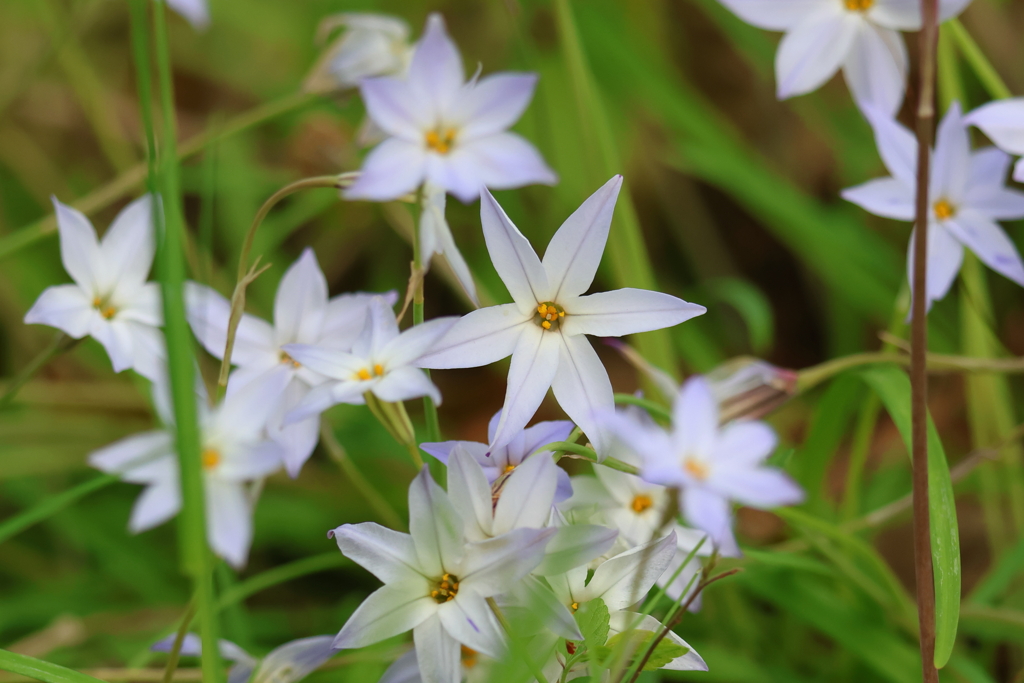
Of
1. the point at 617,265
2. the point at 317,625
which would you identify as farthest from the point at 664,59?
the point at 317,625

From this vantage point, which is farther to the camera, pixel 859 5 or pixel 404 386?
pixel 859 5

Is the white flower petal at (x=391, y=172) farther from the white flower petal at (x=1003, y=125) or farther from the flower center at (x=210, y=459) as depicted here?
the white flower petal at (x=1003, y=125)

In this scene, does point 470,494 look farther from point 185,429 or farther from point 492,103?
point 492,103

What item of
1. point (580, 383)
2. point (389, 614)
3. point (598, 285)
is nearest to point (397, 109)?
point (580, 383)

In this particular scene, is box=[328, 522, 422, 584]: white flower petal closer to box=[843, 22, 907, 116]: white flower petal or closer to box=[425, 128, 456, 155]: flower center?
box=[425, 128, 456, 155]: flower center

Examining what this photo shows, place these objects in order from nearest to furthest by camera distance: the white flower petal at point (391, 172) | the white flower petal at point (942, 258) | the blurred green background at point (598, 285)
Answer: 1. the white flower petal at point (391, 172)
2. the white flower petal at point (942, 258)
3. the blurred green background at point (598, 285)

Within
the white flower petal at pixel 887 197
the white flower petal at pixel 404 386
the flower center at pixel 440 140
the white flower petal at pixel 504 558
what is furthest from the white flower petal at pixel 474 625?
the white flower petal at pixel 887 197
